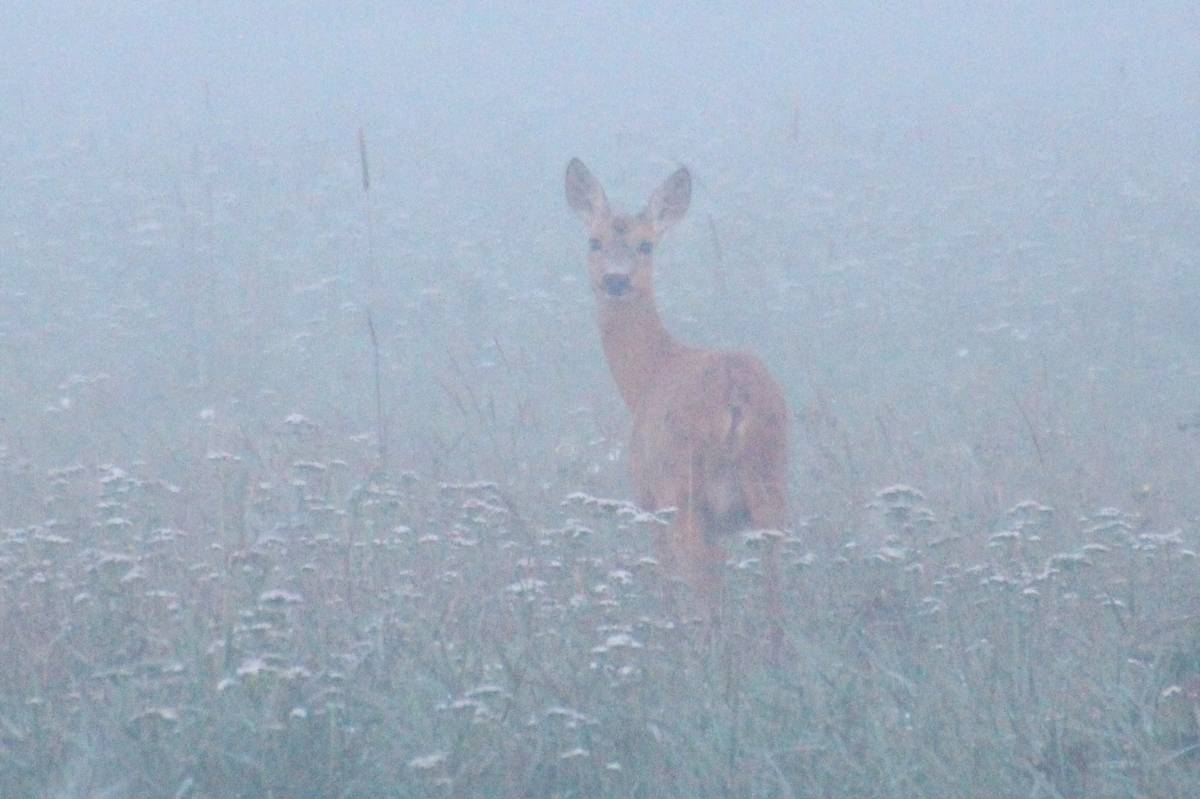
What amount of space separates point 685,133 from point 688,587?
44.2 feet

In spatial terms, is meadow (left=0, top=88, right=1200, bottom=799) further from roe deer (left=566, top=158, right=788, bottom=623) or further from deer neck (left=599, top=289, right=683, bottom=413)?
deer neck (left=599, top=289, right=683, bottom=413)

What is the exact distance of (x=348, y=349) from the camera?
11.0 meters

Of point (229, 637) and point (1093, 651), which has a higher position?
point (229, 637)

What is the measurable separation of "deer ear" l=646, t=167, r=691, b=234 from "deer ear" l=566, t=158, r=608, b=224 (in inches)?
9.7

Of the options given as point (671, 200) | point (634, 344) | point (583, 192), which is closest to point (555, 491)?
point (634, 344)

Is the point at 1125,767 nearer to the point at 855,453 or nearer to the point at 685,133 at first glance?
the point at 855,453

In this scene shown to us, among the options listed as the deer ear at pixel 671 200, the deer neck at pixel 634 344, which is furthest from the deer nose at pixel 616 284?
the deer ear at pixel 671 200

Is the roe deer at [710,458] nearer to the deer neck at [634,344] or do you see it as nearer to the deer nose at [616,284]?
the deer neck at [634,344]

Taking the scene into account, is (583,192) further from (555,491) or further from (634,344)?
(555,491)

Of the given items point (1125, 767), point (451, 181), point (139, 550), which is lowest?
point (1125, 767)

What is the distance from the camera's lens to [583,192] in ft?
28.3

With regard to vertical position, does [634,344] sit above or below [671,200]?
below

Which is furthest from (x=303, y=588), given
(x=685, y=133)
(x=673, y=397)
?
(x=685, y=133)

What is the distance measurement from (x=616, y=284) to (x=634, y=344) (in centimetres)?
29
